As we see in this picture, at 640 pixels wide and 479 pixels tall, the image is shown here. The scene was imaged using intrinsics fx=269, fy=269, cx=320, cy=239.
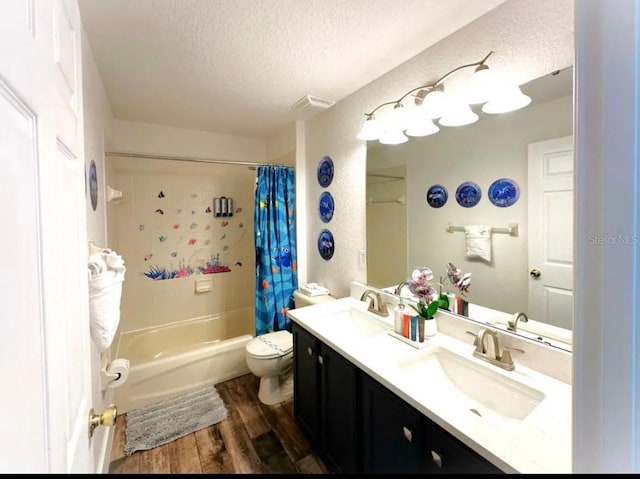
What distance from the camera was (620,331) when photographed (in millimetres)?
325

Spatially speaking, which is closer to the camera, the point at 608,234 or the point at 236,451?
the point at 608,234

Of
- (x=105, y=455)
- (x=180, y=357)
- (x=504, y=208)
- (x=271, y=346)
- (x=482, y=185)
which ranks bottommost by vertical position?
(x=105, y=455)

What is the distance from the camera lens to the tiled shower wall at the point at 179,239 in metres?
2.67

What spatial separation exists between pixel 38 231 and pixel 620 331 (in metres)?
0.83

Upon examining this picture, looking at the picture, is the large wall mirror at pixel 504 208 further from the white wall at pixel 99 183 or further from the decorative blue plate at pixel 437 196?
the white wall at pixel 99 183

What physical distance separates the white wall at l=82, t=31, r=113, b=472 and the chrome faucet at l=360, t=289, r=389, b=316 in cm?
149

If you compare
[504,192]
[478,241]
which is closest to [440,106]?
[504,192]

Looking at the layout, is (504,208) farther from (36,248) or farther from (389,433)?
(36,248)

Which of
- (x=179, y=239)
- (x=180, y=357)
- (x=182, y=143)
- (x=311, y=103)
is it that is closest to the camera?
(x=311, y=103)

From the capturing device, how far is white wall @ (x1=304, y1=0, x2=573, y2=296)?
3.48 feet

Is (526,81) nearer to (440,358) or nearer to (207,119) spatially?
(440,358)

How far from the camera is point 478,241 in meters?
1.36

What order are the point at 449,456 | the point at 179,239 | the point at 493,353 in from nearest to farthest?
the point at 449,456 < the point at 493,353 < the point at 179,239

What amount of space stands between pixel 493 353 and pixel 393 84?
5.16 feet
